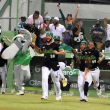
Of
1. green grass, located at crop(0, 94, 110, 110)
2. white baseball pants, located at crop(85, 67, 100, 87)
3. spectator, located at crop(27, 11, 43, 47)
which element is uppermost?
spectator, located at crop(27, 11, 43, 47)

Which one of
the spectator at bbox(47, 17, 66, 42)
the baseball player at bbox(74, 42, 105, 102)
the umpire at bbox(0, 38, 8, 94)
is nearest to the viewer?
the baseball player at bbox(74, 42, 105, 102)

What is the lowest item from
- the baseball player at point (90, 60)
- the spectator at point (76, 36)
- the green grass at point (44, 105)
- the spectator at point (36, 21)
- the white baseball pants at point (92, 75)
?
the green grass at point (44, 105)

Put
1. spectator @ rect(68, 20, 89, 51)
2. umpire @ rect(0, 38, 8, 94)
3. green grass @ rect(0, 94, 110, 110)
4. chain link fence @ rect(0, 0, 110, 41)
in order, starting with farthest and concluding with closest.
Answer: chain link fence @ rect(0, 0, 110, 41) → spectator @ rect(68, 20, 89, 51) → umpire @ rect(0, 38, 8, 94) → green grass @ rect(0, 94, 110, 110)

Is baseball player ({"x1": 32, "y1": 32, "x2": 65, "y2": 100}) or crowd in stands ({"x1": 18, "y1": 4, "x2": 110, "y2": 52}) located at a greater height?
crowd in stands ({"x1": 18, "y1": 4, "x2": 110, "y2": 52})

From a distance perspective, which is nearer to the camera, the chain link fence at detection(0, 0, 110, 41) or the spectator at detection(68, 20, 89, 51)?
the spectator at detection(68, 20, 89, 51)

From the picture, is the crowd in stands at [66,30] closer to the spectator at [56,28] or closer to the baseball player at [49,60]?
the spectator at [56,28]

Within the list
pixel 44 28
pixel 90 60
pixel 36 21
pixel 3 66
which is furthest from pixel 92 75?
Answer: pixel 36 21

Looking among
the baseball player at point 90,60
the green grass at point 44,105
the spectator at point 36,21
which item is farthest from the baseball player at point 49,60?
the spectator at point 36,21

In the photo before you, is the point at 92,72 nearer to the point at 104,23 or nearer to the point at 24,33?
the point at 24,33

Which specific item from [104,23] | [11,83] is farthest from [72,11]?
[11,83]

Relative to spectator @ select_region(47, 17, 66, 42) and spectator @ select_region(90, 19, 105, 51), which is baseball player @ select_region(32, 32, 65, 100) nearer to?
spectator @ select_region(47, 17, 66, 42)

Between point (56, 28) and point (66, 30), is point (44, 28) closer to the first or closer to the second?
point (56, 28)

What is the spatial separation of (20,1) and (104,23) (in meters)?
3.85

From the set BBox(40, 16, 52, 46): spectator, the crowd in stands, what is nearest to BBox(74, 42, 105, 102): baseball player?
the crowd in stands
